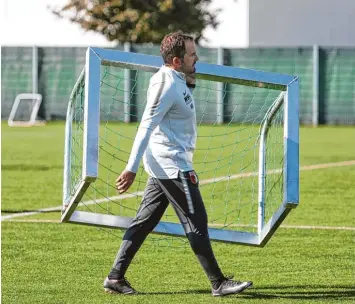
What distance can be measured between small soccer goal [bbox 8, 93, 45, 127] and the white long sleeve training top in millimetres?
29777

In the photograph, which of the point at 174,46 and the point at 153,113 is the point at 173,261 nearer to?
the point at 153,113

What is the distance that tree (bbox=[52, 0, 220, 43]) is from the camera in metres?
55.9

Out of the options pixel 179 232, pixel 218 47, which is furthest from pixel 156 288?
pixel 218 47

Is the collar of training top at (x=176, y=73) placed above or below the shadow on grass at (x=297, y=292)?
above

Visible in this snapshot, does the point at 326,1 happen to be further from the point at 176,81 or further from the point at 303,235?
the point at 176,81

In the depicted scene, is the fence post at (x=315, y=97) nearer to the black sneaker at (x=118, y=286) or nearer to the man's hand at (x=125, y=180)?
the black sneaker at (x=118, y=286)

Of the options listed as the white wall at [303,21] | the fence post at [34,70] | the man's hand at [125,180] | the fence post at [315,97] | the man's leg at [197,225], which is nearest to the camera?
the man's hand at [125,180]

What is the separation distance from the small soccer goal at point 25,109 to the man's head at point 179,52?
97.8ft

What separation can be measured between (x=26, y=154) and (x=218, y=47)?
14.4 meters

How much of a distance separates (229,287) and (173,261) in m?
1.93

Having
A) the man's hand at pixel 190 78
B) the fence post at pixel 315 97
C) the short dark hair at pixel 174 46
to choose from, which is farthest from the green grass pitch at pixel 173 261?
the fence post at pixel 315 97

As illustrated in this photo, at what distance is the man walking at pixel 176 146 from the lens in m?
7.72

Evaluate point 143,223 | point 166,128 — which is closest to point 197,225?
point 143,223

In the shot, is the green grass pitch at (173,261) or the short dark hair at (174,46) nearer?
the short dark hair at (174,46)
